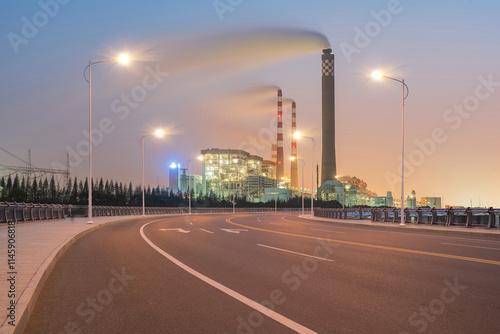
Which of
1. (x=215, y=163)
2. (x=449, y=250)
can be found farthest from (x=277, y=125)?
(x=449, y=250)

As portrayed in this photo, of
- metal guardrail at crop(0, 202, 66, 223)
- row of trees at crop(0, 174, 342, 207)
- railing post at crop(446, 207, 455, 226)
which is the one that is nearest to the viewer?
metal guardrail at crop(0, 202, 66, 223)

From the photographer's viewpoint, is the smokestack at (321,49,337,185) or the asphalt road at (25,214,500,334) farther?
the smokestack at (321,49,337,185)

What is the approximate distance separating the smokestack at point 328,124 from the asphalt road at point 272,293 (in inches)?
4865

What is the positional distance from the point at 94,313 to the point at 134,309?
52 cm

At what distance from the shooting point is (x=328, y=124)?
134 metres

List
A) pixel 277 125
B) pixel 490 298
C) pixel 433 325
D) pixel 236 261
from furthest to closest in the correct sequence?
1. pixel 277 125
2. pixel 236 261
3. pixel 490 298
4. pixel 433 325

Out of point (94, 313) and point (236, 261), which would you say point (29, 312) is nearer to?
point (94, 313)

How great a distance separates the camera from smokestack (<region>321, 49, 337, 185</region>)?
134 metres

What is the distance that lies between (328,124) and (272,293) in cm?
12964

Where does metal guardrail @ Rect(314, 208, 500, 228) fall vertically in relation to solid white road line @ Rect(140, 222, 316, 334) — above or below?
below

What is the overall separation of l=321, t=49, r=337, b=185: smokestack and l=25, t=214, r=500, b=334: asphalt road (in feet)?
405

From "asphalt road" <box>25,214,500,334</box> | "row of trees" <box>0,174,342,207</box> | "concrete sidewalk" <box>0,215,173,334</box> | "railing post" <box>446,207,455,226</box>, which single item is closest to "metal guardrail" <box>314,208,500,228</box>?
"railing post" <box>446,207,455,226</box>

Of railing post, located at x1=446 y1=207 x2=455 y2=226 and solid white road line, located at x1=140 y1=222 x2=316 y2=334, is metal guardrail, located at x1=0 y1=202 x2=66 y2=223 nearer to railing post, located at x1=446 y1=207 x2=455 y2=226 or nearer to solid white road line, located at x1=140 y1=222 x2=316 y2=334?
solid white road line, located at x1=140 y1=222 x2=316 y2=334

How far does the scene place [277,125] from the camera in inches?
6545
